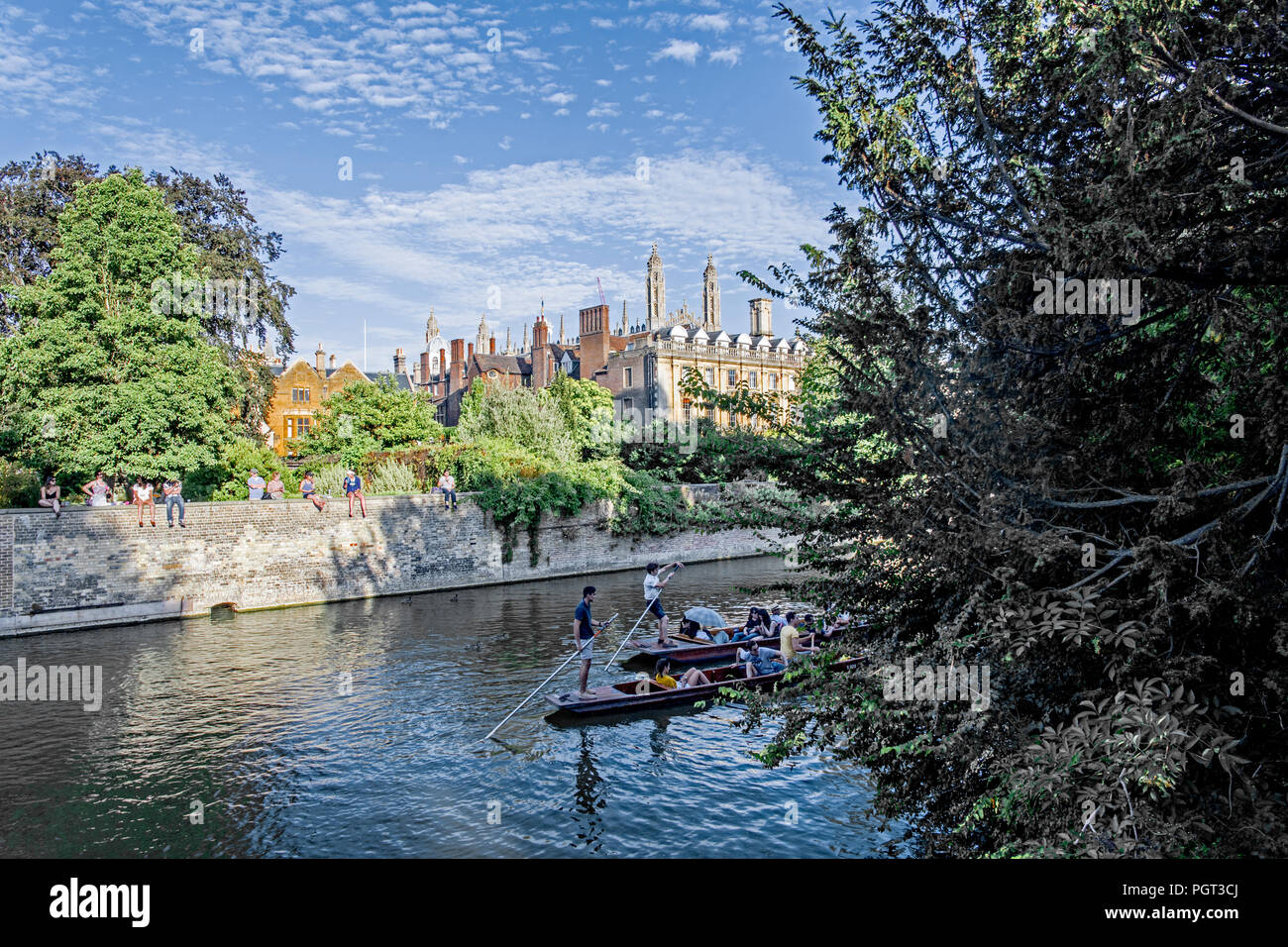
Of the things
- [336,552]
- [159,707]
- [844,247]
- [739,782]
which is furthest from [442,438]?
[844,247]

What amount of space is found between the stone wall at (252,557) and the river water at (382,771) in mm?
2336

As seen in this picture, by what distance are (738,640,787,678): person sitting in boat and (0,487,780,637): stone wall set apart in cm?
182

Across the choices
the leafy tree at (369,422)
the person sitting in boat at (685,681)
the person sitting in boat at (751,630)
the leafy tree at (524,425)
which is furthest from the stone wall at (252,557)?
the leafy tree at (369,422)

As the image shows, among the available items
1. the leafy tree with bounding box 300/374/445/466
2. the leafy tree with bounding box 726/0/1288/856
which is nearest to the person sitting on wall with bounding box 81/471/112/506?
the leafy tree with bounding box 300/374/445/466

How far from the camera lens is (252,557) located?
21969 mm

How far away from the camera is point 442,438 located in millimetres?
33344

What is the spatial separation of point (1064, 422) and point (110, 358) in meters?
23.2

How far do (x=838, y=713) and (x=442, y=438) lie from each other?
29610 millimetres

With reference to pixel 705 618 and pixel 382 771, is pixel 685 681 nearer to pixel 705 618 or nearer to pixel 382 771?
pixel 705 618

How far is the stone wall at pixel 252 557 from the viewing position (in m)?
18.7

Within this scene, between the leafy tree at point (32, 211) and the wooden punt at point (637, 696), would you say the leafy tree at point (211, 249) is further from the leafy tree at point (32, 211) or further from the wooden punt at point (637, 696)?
the wooden punt at point (637, 696)

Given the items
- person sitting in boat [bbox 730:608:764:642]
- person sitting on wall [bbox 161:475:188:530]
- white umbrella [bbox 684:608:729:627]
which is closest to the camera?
person sitting in boat [bbox 730:608:764:642]

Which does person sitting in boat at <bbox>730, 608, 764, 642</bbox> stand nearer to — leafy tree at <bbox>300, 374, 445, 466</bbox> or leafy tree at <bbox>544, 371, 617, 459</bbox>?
leafy tree at <bbox>544, 371, 617, 459</bbox>

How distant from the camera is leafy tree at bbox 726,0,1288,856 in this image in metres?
3.96
